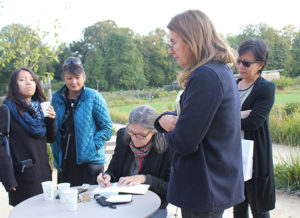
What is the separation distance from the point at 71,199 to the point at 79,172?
1.27 m

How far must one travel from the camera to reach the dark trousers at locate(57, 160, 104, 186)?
3.23 meters

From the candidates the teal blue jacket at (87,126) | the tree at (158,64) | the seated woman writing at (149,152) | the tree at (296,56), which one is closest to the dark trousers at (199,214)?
the seated woman writing at (149,152)

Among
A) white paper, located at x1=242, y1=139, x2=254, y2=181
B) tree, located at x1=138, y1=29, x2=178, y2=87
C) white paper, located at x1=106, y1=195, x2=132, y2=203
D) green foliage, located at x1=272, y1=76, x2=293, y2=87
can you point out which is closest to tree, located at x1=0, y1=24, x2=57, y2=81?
white paper, located at x1=106, y1=195, x2=132, y2=203

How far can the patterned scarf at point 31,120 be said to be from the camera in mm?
2928

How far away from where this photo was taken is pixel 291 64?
75.4 ft

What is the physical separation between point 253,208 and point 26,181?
6.73ft

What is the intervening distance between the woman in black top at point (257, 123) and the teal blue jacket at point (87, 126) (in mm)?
1511

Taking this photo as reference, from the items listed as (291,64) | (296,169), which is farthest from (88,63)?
(296,169)

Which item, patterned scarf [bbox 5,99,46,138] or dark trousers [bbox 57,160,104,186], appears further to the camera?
dark trousers [bbox 57,160,104,186]

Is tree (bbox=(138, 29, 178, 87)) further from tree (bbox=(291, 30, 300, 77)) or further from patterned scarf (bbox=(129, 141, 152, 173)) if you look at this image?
Result: patterned scarf (bbox=(129, 141, 152, 173))

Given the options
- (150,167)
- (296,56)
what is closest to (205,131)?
(150,167)

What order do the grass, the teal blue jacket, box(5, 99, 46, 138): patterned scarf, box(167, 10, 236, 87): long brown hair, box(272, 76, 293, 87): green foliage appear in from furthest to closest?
box(272, 76, 293, 87): green foliage
the grass
the teal blue jacket
box(5, 99, 46, 138): patterned scarf
box(167, 10, 236, 87): long brown hair

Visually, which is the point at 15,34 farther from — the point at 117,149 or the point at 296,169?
the point at 296,169

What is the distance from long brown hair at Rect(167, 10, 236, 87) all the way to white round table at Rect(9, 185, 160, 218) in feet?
3.01
